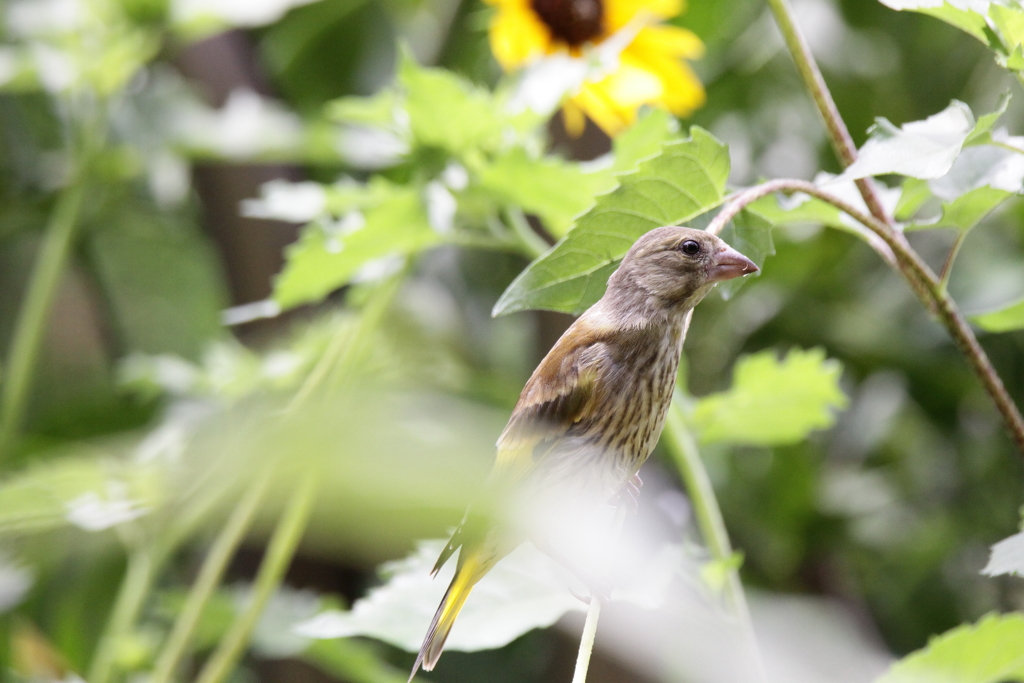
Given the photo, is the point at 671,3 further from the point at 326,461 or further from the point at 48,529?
the point at 326,461

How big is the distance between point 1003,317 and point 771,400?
14 centimetres

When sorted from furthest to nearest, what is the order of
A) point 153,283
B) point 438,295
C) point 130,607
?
1. point 438,295
2. point 153,283
3. point 130,607

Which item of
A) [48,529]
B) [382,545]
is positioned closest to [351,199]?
[48,529]

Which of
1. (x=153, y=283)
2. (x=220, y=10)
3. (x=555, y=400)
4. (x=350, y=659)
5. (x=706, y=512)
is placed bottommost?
(x=350, y=659)

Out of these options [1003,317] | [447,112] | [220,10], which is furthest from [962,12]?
[220,10]

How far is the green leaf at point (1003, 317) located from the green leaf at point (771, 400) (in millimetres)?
89

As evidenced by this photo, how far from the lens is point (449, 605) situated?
0.28 metres

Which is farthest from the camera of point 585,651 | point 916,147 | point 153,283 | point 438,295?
point 438,295

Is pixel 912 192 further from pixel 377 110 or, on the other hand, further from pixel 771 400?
pixel 377 110

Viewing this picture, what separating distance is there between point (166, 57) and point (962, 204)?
124cm

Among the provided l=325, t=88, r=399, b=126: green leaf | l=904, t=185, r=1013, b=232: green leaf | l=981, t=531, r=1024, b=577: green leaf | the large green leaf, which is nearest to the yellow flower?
l=325, t=88, r=399, b=126: green leaf

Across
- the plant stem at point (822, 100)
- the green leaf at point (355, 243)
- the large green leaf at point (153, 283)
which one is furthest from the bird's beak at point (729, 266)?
the large green leaf at point (153, 283)

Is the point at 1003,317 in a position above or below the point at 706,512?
above

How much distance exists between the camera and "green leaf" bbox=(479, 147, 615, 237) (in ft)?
1.64
